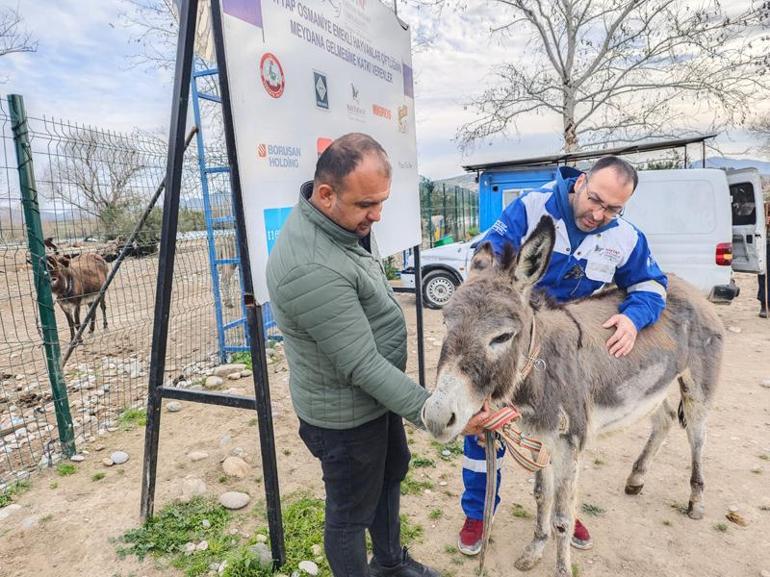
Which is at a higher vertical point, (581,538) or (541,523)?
(541,523)

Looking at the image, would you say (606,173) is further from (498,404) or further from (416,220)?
(416,220)

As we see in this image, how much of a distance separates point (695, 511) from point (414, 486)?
2008mm

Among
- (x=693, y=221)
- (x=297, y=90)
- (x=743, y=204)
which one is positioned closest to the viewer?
(x=297, y=90)

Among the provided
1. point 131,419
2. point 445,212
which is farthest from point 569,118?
point 131,419

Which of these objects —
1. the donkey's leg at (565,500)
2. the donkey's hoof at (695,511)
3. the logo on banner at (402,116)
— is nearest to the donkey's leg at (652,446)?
the donkey's hoof at (695,511)

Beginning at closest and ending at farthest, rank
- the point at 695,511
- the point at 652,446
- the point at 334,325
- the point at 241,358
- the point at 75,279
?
the point at 334,325 < the point at 695,511 < the point at 652,446 < the point at 241,358 < the point at 75,279

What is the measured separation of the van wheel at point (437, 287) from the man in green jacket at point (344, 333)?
7364mm

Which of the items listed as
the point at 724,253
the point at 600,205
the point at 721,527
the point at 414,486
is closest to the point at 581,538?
the point at 721,527

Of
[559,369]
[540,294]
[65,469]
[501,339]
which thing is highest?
[540,294]

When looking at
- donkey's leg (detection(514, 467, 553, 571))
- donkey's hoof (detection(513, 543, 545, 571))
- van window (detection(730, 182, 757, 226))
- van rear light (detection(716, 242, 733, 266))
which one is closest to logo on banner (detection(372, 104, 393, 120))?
donkey's leg (detection(514, 467, 553, 571))

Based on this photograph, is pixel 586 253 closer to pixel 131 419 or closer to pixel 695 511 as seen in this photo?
pixel 695 511

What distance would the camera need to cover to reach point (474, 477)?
2.81 meters

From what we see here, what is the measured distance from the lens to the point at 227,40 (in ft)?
6.85

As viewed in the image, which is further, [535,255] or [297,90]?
[297,90]
